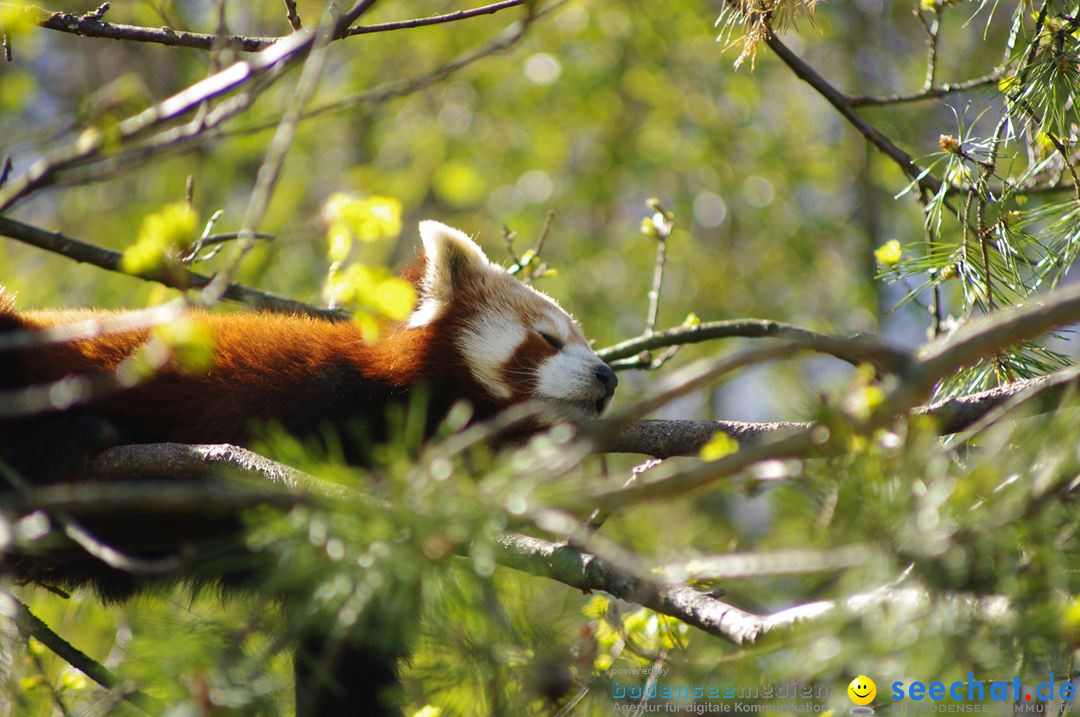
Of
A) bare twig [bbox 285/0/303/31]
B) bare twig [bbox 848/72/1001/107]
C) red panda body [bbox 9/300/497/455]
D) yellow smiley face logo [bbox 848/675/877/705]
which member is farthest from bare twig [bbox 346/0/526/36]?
yellow smiley face logo [bbox 848/675/877/705]

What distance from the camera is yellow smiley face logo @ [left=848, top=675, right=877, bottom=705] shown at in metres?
1.50

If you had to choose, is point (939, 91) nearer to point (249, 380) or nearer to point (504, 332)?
point (504, 332)

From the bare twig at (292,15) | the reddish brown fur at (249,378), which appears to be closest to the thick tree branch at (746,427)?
the reddish brown fur at (249,378)

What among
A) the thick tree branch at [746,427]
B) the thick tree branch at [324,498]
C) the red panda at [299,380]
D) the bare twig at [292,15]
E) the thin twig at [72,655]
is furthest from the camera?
the red panda at [299,380]

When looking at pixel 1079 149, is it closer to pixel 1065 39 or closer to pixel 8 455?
pixel 1065 39

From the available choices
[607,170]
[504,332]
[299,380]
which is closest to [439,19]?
[299,380]

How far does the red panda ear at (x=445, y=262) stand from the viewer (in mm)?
3498

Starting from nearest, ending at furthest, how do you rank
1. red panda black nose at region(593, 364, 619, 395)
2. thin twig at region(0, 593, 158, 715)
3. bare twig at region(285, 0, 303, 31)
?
thin twig at region(0, 593, 158, 715) < bare twig at region(285, 0, 303, 31) < red panda black nose at region(593, 364, 619, 395)

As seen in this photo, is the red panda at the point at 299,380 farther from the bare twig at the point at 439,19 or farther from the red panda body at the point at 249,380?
the bare twig at the point at 439,19

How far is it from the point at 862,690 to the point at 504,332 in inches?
82.3

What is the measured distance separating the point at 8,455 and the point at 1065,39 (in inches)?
117

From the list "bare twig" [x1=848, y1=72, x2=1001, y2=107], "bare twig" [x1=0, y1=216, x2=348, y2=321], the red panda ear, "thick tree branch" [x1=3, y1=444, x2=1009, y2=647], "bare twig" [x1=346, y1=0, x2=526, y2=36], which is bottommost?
"thick tree branch" [x1=3, y1=444, x2=1009, y2=647]

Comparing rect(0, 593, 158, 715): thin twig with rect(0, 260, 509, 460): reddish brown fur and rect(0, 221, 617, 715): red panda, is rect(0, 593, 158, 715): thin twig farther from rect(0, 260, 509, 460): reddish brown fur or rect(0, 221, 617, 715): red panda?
rect(0, 260, 509, 460): reddish brown fur

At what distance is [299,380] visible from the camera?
302cm
